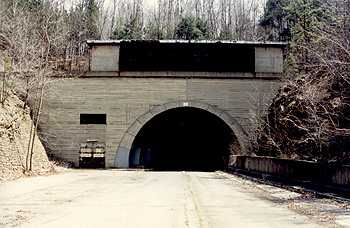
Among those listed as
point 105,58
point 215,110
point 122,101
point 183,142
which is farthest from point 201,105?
point 183,142

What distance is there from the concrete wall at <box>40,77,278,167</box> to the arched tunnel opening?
4.37ft

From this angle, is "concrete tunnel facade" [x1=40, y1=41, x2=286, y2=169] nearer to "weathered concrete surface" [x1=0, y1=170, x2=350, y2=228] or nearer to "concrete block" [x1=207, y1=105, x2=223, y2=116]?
"concrete block" [x1=207, y1=105, x2=223, y2=116]

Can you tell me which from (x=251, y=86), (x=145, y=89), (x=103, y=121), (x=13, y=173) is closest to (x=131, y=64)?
(x=145, y=89)

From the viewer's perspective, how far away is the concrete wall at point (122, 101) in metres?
26.4

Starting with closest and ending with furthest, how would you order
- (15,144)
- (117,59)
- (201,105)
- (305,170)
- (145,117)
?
1. (305,170)
2. (15,144)
3. (145,117)
4. (201,105)
5. (117,59)

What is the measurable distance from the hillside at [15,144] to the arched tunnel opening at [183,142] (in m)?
7.44

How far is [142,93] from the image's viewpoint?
26953mm

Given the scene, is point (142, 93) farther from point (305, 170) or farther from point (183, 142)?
point (305, 170)

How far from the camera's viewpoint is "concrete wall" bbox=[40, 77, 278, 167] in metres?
26.4

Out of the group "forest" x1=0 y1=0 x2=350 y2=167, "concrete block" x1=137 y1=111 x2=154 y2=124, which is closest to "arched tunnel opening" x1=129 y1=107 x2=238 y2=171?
"concrete block" x1=137 y1=111 x2=154 y2=124

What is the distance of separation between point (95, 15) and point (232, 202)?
45.1 meters

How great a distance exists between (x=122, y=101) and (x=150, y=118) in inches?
99.7

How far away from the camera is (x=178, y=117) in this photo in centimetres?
3173

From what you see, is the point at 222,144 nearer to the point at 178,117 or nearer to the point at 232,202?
the point at 178,117
